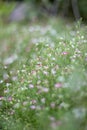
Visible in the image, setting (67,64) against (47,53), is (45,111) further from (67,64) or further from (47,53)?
(47,53)

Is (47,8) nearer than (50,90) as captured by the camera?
No

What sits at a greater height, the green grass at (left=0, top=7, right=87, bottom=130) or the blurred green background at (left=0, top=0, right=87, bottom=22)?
the blurred green background at (left=0, top=0, right=87, bottom=22)

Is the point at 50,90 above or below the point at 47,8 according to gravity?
below

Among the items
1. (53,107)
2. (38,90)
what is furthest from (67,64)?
(53,107)

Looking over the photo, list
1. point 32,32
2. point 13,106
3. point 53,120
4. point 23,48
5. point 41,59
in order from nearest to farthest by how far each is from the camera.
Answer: point 53,120 → point 13,106 → point 41,59 → point 23,48 → point 32,32

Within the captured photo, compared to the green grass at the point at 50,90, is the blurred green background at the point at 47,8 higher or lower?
higher

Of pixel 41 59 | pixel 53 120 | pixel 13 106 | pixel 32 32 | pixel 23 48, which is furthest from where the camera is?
pixel 32 32

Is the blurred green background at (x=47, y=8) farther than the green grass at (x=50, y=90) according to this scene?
Yes

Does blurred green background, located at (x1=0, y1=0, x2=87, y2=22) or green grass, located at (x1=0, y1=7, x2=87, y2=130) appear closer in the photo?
green grass, located at (x1=0, y1=7, x2=87, y2=130)
